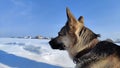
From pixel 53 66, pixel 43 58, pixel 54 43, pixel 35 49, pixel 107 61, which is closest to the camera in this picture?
pixel 107 61

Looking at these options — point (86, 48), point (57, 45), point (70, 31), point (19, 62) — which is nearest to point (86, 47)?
point (86, 48)

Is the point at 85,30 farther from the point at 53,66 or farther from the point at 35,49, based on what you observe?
the point at 35,49

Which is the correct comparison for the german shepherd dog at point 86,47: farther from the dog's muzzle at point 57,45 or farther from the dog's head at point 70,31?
the dog's muzzle at point 57,45

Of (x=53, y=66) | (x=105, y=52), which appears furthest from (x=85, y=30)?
(x=53, y=66)

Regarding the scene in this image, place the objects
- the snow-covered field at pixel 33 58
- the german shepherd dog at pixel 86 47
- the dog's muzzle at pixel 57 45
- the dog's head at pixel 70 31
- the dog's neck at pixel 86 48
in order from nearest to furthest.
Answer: the german shepherd dog at pixel 86 47 → the dog's neck at pixel 86 48 → the dog's head at pixel 70 31 → the dog's muzzle at pixel 57 45 → the snow-covered field at pixel 33 58

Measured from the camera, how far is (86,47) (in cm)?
690

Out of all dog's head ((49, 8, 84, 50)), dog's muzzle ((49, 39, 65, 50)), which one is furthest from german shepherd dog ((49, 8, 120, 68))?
dog's muzzle ((49, 39, 65, 50))

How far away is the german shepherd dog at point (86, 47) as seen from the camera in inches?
262

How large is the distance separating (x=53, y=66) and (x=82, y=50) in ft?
17.2

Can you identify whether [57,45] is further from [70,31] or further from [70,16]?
[70,16]

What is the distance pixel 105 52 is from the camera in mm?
6707

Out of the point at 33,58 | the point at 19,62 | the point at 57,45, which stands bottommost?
the point at 57,45

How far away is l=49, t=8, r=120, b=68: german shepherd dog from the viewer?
21.8 ft

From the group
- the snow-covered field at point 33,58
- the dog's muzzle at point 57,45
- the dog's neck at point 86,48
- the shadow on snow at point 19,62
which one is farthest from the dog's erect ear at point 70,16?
the shadow on snow at point 19,62
